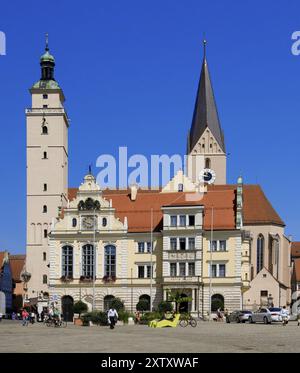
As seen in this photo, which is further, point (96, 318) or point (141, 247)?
point (141, 247)

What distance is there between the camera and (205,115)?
431ft

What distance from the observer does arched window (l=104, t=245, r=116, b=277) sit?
284ft

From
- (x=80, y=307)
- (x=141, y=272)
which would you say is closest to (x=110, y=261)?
(x=141, y=272)

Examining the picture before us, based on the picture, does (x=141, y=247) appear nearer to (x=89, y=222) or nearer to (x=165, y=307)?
(x=89, y=222)

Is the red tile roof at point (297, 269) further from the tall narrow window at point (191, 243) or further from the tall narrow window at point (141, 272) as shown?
the tall narrow window at point (191, 243)

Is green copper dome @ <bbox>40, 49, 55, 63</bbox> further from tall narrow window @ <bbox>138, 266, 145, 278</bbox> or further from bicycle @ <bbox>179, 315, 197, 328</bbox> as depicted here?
bicycle @ <bbox>179, 315, 197, 328</bbox>

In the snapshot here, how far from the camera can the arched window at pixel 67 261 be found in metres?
87.3

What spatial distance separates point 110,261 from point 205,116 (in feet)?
163

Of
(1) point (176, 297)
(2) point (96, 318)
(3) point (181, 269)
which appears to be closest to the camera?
(2) point (96, 318)

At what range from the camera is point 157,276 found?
85750 mm

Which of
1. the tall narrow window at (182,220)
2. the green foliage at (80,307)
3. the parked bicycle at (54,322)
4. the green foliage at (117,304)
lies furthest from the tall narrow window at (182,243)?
the parked bicycle at (54,322)

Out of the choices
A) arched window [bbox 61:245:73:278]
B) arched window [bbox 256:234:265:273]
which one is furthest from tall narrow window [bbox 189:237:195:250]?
arched window [bbox 256:234:265:273]

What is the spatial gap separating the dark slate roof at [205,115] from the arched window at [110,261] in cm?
4684
